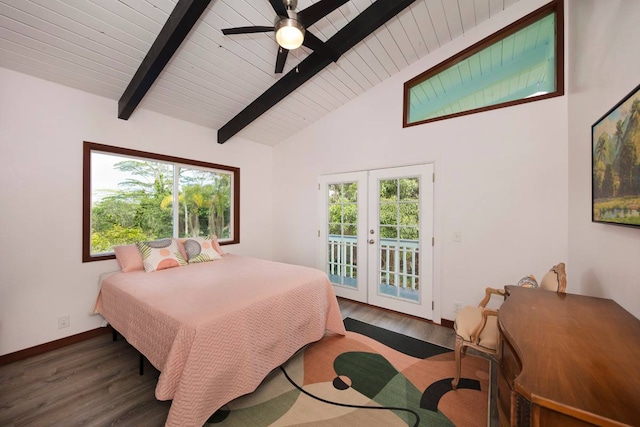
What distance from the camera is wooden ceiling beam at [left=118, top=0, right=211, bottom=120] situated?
Answer: 1884mm

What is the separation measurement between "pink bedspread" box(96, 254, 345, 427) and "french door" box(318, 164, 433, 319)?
1.05m

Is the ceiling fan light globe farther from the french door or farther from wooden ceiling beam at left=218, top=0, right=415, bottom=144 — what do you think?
the french door

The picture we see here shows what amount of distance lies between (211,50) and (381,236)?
2.80 metres

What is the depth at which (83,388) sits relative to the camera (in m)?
1.89

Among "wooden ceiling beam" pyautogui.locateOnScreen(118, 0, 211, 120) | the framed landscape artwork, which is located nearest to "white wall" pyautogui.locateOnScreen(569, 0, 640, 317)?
the framed landscape artwork

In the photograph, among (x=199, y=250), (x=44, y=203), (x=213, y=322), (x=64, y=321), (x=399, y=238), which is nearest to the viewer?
(x=213, y=322)

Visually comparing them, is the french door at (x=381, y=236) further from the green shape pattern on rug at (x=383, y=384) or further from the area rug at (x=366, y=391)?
the green shape pattern on rug at (x=383, y=384)

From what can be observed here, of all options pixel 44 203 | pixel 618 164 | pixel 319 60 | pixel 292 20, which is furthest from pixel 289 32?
pixel 44 203

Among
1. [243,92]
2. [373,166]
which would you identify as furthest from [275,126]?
[373,166]

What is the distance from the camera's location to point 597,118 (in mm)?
1691

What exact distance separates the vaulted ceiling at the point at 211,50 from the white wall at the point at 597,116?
3.64 feet

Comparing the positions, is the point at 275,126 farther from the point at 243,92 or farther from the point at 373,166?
the point at 373,166

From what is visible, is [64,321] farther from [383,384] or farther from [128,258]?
[383,384]

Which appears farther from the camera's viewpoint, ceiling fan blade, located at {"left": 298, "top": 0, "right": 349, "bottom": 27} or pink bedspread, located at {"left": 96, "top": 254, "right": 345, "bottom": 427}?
ceiling fan blade, located at {"left": 298, "top": 0, "right": 349, "bottom": 27}
